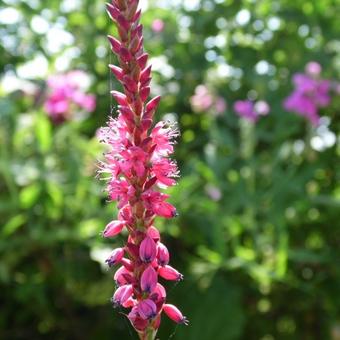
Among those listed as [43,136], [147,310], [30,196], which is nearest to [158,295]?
[147,310]

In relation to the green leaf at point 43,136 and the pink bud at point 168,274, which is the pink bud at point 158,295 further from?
the green leaf at point 43,136

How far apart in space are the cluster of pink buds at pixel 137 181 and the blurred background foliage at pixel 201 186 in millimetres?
2013

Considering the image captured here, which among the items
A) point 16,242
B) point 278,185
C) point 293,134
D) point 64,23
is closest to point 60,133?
point 16,242

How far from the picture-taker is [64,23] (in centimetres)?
400

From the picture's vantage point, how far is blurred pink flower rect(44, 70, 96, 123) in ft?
13.1

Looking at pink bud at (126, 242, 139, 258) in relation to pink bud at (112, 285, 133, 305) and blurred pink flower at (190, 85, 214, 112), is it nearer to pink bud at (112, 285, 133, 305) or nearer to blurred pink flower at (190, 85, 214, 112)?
pink bud at (112, 285, 133, 305)

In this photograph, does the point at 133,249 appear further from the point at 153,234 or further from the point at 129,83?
the point at 129,83

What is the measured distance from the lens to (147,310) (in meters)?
0.83

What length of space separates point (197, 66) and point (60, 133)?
0.88m

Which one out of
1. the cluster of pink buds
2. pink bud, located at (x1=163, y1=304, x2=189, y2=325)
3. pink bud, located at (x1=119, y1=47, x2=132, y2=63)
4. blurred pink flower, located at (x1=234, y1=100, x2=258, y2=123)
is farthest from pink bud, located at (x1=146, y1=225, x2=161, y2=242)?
blurred pink flower, located at (x1=234, y1=100, x2=258, y2=123)

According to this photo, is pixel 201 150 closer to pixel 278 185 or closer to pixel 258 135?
pixel 258 135

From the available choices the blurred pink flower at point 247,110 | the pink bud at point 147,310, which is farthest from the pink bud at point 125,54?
the blurred pink flower at point 247,110

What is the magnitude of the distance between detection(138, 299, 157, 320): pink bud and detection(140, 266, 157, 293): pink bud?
0.06 feet

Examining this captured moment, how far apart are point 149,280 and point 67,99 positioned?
329 cm
